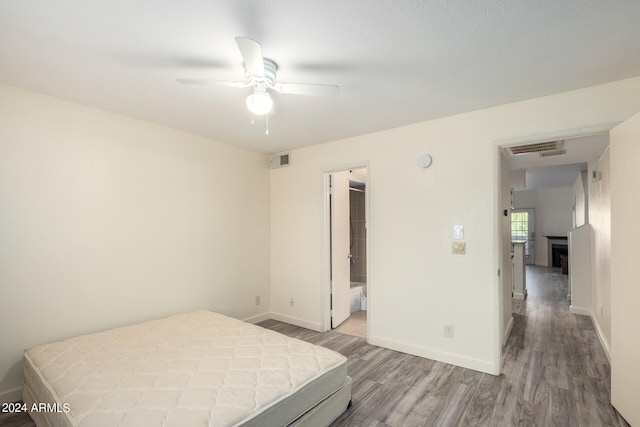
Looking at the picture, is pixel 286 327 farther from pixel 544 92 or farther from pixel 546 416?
pixel 544 92

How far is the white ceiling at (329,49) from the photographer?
1.48 meters

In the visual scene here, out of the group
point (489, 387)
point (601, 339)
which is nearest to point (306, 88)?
point (489, 387)

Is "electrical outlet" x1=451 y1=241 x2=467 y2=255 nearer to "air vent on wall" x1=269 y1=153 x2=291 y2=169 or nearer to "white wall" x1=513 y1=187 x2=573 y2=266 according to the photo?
"air vent on wall" x1=269 y1=153 x2=291 y2=169

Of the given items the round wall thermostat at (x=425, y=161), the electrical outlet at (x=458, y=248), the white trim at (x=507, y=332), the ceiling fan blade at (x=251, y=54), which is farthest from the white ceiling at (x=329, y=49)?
the white trim at (x=507, y=332)

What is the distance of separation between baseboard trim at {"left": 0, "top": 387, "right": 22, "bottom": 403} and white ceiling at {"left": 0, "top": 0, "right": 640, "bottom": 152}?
2.34m

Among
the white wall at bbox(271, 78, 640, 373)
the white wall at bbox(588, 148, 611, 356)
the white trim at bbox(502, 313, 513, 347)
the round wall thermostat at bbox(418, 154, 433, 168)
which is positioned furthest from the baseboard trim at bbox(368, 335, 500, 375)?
the round wall thermostat at bbox(418, 154, 433, 168)

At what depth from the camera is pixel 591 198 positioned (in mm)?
4430

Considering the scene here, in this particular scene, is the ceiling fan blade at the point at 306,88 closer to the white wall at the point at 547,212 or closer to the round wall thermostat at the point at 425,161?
the round wall thermostat at the point at 425,161

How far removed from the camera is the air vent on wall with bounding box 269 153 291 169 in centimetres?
424

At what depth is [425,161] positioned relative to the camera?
3.07 metres

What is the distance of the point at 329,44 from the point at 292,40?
0.22 metres

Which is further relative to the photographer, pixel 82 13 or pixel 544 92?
pixel 544 92

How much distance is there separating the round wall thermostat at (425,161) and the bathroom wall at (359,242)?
287cm

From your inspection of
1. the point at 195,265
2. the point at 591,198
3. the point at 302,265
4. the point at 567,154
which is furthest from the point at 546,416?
the point at 591,198
